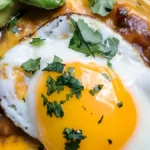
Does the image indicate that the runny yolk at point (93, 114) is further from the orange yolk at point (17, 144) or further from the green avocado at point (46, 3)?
the green avocado at point (46, 3)

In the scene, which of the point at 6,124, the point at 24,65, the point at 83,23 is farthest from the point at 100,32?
the point at 6,124

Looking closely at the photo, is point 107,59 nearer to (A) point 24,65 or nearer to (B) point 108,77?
(B) point 108,77

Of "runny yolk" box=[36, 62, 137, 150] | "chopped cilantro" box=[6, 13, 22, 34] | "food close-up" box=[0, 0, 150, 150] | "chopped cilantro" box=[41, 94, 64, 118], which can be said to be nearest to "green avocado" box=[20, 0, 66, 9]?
"food close-up" box=[0, 0, 150, 150]

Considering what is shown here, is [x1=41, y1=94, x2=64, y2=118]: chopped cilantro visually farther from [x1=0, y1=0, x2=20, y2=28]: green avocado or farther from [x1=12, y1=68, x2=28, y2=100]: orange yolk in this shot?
[x1=0, y1=0, x2=20, y2=28]: green avocado

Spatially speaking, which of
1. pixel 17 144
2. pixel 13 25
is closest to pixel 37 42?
pixel 13 25

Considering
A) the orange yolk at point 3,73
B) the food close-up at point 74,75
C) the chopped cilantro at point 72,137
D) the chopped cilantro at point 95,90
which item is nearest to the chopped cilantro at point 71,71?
the food close-up at point 74,75
